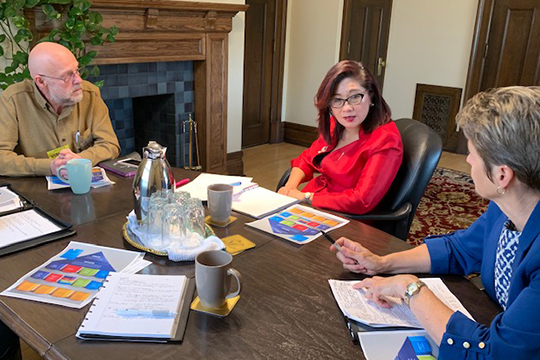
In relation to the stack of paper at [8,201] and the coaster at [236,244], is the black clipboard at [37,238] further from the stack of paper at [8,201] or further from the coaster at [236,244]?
the coaster at [236,244]

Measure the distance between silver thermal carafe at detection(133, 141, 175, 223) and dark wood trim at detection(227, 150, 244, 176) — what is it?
2947 millimetres

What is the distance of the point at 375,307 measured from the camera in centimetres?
105

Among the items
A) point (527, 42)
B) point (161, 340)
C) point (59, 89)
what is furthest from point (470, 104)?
point (527, 42)

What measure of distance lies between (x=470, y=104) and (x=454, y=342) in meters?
0.51

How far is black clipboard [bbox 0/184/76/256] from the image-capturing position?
1.22 meters

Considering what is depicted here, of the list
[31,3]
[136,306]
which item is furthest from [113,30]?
[136,306]

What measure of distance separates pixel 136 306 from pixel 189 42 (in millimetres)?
A: 2919

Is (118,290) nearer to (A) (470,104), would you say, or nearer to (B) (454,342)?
(B) (454,342)

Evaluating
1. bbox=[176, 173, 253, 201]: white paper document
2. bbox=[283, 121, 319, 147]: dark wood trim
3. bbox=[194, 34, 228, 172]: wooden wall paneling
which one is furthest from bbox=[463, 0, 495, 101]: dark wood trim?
bbox=[176, 173, 253, 201]: white paper document

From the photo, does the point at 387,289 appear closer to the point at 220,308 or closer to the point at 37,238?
the point at 220,308

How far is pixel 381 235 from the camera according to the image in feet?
4.72

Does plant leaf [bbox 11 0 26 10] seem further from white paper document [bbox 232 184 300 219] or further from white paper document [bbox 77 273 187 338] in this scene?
white paper document [bbox 77 273 187 338]

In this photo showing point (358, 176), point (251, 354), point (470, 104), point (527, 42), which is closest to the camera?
point (251, 354)

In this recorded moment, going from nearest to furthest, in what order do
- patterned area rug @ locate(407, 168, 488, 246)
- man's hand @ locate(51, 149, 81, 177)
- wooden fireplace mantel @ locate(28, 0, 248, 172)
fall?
man's hand @ locate(51, 149, 81, 177) → wooden fireplace mantel @ locate(28, 0, 248, 172) → patterned area rug @ locate(407, 168, 488, 246)
